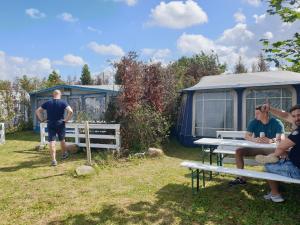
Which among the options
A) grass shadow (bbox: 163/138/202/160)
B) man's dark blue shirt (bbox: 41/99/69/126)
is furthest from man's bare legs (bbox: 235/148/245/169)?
man's dark blue shirt (bbox: 41/99/69/126)

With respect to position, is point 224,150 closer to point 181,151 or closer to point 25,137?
point 181,151

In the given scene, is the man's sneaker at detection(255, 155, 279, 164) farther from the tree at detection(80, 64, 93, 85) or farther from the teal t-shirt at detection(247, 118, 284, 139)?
the tree at detection(80, 64, 93, 85)

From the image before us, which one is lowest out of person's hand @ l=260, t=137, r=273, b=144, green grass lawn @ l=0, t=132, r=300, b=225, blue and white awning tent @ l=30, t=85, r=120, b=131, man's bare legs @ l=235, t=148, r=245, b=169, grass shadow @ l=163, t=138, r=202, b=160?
green grass lawn @ l=0, t=132, r=300, b=225

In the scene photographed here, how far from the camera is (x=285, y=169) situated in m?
4.42

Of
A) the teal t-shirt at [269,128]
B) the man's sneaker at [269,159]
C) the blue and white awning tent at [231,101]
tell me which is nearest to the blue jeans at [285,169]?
the man's sneaker at [269,159]

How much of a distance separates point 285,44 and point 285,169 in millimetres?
2268

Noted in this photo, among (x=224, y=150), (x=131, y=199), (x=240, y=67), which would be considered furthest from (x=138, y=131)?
(x=240, y=67)

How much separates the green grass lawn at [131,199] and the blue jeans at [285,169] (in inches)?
23.0

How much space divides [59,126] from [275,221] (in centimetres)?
582

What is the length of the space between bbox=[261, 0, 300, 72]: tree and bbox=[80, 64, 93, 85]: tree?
31.5 m

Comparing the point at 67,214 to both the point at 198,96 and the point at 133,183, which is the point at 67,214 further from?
the point at 198,96

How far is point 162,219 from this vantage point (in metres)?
4.30

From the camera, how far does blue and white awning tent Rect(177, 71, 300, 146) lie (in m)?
10.3

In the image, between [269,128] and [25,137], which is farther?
[25,137]
